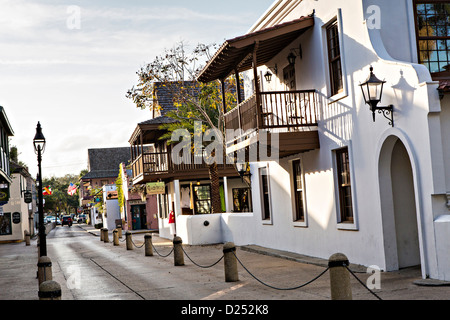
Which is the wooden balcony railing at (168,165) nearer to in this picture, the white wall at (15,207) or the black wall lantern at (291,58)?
the black wall lantern at (291,58)

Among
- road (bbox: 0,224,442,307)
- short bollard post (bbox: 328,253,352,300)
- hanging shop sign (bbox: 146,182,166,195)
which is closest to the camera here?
short bollard post (bbox: 328,253,352,300)

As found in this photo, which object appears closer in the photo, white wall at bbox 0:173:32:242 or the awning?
the awning

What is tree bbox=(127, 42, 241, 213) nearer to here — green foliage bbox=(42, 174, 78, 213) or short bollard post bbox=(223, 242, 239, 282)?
short bollard post bbox=(223, 242, 239, 282)

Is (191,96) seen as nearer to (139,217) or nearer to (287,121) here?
(287,121)

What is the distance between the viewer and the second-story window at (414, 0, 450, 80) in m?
12.7

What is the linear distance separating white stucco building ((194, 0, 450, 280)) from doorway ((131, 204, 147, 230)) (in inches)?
1341

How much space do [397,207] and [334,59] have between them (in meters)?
3.95

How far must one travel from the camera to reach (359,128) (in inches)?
516

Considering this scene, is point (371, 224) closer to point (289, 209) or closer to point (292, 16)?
point (289, 209)

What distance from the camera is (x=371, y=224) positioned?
1277 centimetres

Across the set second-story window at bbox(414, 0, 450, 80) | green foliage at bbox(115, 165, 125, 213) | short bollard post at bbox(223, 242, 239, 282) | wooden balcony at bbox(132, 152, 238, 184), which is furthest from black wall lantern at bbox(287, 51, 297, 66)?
green foliage at bbox(115, 165, 125, 213)

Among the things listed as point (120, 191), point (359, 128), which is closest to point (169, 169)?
point (359, 128)

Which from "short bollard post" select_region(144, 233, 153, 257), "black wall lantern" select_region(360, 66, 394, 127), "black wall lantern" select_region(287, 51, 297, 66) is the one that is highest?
"black wall lantern" select_region(287, 51, 297, 66)

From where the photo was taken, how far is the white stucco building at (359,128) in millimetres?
10711
